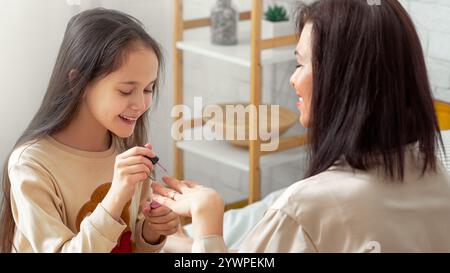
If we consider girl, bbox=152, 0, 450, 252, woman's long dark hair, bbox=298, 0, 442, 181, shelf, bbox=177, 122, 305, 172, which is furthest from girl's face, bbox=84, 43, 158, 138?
shelf, bbox=177, 122, 305, 172

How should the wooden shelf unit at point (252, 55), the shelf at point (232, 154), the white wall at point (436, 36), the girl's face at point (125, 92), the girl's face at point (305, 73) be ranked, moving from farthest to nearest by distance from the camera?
the shelf at point (232, 154) < the wooden shelf unit at point (252, 55) < the white wall at point (436, 36) < the girl's face at point (125, 92) < the girl's face at point (305, 73)

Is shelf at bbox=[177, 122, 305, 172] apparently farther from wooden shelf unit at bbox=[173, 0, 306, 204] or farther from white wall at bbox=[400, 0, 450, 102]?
white wall at bbox=[400, 0, 450, 102]

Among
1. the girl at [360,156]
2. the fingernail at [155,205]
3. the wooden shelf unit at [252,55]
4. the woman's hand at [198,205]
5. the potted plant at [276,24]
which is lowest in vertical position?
the wooden shelf unit at [252,55]

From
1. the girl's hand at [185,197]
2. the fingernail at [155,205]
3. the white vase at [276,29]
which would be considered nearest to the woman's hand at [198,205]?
the girl's hand at [185,197]

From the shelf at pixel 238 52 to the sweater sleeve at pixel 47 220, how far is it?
4.27 ft

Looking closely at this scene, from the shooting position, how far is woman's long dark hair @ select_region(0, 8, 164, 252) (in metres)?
1.44

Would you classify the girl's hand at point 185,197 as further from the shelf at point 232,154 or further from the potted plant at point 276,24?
the potted plant at point 276,24

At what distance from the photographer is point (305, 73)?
129cm

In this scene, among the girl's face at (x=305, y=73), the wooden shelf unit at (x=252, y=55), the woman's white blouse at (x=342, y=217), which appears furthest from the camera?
the wooden shelf unit at (x=252, y=55)

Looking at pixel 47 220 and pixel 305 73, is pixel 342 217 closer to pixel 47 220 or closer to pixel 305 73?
pixel 305 73

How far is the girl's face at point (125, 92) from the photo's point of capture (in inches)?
56.7

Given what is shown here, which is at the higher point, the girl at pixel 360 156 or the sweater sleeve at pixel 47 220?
the girl at pixel 360 156

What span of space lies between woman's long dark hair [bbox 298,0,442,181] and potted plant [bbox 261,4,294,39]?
4.82 ft

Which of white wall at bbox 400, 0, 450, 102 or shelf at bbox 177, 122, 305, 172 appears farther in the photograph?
shelf at bbox 177, 122, 305, 172
